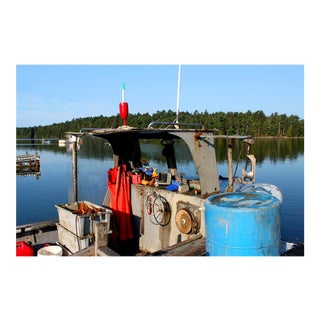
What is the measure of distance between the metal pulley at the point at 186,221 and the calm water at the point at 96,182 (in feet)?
6.60

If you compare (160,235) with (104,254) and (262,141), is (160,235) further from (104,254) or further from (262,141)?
(262,141)

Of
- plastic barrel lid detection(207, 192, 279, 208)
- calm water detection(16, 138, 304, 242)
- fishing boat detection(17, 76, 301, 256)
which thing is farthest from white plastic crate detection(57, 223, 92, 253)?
plastic barrel lid detection(207, 192, 279, 208)

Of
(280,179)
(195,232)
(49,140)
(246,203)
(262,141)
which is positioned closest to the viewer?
(246,203)

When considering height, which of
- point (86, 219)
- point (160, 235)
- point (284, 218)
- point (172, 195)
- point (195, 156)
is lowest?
point (284, 218)

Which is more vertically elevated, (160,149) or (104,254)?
(160,149)

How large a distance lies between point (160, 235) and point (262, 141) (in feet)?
221

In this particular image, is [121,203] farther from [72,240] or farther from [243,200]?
[243,200]

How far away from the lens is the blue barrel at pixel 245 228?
4.34 m

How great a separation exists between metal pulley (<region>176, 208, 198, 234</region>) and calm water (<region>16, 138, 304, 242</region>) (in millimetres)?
2010

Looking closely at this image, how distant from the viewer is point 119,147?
9078 millimetres

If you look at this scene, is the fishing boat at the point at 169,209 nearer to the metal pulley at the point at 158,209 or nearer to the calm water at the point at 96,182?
the metal pulley at the point at 158,209

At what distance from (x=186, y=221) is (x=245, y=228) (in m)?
2.19

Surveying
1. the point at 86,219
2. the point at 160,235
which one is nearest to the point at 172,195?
the point at 160,235

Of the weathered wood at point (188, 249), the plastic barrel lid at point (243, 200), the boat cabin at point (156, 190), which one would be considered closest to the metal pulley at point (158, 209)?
the boat cabin at point (156, 190)
